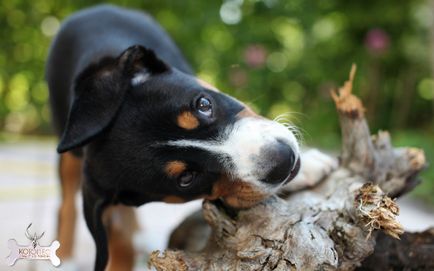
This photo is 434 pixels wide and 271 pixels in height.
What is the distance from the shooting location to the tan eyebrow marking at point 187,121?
2.22m

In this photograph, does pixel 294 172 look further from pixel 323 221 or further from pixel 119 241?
pixel 119 241

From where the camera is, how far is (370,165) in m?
2.51

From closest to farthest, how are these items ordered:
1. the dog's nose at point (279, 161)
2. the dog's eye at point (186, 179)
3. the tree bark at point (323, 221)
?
1. the tree bark at point (323, 221)
2. the dog's nose at point (279, 161)
3. the dog's eye at point (186, 179)

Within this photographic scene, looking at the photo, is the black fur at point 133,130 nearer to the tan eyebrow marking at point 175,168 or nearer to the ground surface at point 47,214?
the tan eyebrow marking at point 175,168

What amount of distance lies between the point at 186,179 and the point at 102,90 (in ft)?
1.68

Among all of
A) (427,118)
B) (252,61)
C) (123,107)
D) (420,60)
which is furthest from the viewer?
(427,118)

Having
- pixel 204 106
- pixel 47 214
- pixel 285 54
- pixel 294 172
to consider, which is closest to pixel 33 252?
pixel 204 106

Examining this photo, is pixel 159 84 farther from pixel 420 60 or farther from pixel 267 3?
pixel 420 60

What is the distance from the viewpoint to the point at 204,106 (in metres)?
2.32

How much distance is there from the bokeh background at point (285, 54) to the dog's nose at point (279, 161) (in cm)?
590

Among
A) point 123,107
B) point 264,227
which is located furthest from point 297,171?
point 123,107

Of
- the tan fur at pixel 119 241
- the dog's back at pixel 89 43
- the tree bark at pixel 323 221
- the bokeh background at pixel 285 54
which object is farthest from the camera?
the bokeh background at pixel 285 54

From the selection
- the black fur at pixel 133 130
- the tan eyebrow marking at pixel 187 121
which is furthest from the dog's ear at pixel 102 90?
the tan eyebrow marking at pixel 187 121

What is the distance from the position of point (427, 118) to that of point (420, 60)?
5.16 ft
